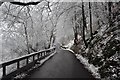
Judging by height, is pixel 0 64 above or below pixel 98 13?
below

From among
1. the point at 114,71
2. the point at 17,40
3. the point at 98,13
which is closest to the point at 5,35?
the point at 17,40

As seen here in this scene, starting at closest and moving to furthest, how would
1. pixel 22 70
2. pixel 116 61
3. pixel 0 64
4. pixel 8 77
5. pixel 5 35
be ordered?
pixel 0 64, pixel 8 77, pixel 116 61, pixel 22 70, pixel 5 35

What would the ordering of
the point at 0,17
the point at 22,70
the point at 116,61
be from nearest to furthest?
the point at 116,61 < the point at 22,70 < the point at 0,17

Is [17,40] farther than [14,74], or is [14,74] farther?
[17,40]

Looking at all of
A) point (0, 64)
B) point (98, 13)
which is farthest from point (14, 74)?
point (98, 13)

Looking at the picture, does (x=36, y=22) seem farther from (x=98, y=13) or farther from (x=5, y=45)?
(x=98, y=13)

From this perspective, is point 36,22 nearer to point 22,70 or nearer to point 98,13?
point 98,13

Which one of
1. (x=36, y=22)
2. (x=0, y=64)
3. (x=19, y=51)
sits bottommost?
(x=19, y=51)

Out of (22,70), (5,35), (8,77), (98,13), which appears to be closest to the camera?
(8,77)

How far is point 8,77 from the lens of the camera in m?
8.34

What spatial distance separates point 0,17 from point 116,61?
18025 mm

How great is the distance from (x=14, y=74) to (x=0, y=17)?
15324mm

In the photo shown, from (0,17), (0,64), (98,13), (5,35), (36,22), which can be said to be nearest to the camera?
(0,64)

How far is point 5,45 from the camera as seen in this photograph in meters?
33.8
